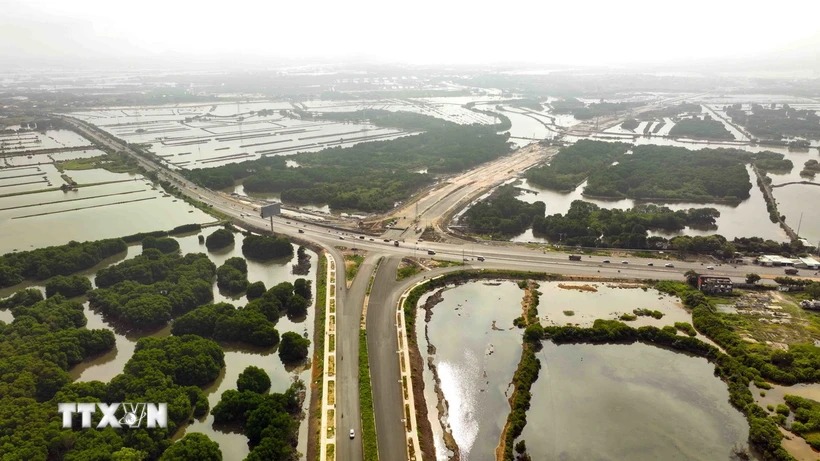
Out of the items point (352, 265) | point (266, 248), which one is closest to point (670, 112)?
point (352, 265)

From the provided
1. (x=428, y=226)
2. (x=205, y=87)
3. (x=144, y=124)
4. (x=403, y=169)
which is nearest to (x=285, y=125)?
(x=144, y=124)

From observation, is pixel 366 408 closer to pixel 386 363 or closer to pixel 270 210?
pixel 386 363

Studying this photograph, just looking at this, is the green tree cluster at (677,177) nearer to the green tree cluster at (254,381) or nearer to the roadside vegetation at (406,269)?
the roadside vegetation at (406,269)

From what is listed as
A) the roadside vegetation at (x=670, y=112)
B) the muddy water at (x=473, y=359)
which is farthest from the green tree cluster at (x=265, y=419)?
the roadside vegetation at (x=670, y=112)

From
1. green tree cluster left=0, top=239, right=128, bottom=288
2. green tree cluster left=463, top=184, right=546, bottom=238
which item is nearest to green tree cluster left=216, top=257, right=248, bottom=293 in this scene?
green tree cluster left=0, top=239, right=128, bottom=288

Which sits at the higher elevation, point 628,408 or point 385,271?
point 385,271

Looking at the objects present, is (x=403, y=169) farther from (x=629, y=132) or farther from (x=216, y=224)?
(x=629, y=132)
